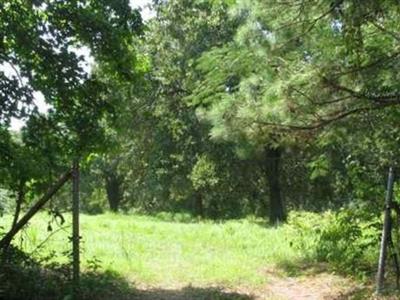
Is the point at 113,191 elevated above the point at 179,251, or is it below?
above

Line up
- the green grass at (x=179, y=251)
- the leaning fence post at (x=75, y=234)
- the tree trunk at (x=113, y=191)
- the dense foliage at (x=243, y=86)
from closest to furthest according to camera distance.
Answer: the dense foliage at (x=243, y=86)
the leaning fence post at (x=75, y=234)
the green grass at (x=179, y=251)
the tree trunk at (x=113, y=191)

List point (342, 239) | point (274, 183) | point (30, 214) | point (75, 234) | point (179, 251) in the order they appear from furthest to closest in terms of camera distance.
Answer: point (274, 183) < point (179, 251) < point (342, 239) < point (75, 234) < point (30, 214)

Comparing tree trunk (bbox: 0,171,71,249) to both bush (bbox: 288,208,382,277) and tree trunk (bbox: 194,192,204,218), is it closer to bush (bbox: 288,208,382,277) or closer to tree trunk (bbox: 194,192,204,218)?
bush (bbox: 288,208,382,277)

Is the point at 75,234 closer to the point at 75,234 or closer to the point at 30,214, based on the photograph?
the point at 75,234

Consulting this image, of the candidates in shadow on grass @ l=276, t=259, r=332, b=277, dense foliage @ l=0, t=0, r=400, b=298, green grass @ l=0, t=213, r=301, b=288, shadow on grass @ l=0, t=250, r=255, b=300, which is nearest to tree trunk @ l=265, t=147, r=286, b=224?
green grass @ l=0, t=213, r=301, b=288

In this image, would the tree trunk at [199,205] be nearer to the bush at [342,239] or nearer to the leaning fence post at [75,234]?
the bush at [342,239]

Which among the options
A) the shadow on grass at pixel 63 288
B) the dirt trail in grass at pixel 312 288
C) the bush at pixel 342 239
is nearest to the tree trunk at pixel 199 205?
the bush at pixel 342 239

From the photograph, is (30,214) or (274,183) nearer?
(30,214)

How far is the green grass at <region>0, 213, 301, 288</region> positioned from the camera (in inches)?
372

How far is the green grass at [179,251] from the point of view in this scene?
9438mm

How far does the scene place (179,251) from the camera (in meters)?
11.8

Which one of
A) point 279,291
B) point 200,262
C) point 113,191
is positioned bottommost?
point 279,291

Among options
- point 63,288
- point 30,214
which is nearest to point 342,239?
point 63,288

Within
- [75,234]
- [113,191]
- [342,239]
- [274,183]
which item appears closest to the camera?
[75,234]
